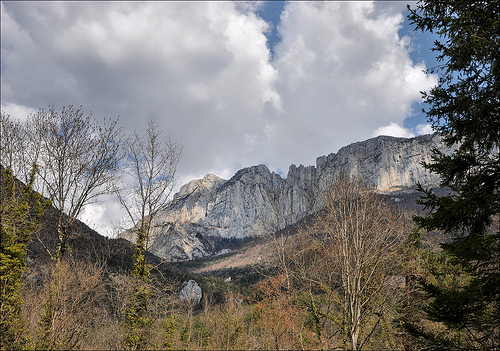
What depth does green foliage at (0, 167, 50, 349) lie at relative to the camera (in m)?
9.88

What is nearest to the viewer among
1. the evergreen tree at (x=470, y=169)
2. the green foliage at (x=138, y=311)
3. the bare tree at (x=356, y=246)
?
the evergreen tree at (x=470, y=169)

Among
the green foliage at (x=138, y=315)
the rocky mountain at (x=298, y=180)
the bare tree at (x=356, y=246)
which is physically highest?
the rocky mountain at (x=298, y=180)

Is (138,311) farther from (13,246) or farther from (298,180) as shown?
(298,180)

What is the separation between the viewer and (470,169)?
5910mm

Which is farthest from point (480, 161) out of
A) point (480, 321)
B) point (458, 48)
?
point (480, 321)

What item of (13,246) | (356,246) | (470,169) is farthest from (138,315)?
(470,169)

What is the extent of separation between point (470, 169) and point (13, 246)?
657 inches

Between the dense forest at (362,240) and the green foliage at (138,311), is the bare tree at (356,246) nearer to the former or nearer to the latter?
the dense forest at (362,240)

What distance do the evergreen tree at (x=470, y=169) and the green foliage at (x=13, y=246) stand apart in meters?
13.4

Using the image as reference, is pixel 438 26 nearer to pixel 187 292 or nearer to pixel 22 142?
pixel 22 142

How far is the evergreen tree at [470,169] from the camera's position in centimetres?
533

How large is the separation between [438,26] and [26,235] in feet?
56.5

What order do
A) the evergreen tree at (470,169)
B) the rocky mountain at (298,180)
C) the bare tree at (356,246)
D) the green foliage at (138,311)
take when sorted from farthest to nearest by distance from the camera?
the rocky mountain at (298,180) → the green foliage at (138,311) → the bare tree at (356,246) → the evergreen tree at (470,169)

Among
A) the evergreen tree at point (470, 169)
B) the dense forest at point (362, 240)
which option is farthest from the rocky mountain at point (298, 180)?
the evergreen tree at point (470, 169)
